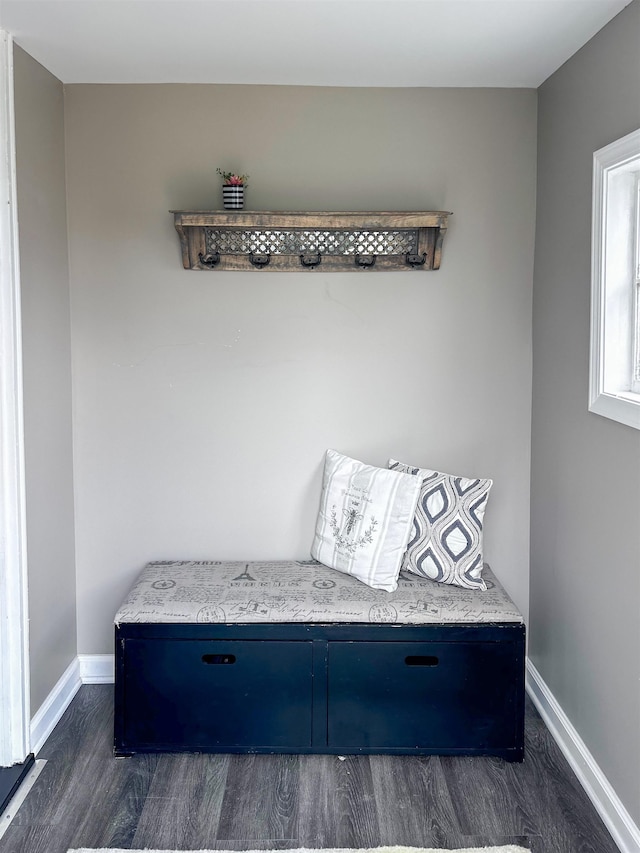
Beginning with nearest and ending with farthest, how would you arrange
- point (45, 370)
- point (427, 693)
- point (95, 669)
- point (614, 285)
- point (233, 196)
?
point (614, 285) → point (427, 693) → point (45, 370) → point (233, 196) → point (95, 669)

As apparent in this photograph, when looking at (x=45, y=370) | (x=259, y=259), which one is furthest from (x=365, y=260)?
(x=45, y=370)

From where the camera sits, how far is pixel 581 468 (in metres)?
2.80

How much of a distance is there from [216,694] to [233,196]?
1.87 meters

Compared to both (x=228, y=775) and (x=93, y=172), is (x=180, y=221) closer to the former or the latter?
(x=93, y=172)

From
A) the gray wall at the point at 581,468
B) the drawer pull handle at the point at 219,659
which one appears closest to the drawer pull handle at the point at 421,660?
the gray wall at the point at 581,468

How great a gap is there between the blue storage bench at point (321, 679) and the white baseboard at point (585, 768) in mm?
196

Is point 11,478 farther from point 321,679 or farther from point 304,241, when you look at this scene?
point 304,241

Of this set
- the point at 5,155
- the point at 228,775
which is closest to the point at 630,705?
the point at 228,775

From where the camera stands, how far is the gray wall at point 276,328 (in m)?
3.25

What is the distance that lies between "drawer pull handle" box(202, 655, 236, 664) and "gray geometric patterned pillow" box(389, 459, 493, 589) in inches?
30.7

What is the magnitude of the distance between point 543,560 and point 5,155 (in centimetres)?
248

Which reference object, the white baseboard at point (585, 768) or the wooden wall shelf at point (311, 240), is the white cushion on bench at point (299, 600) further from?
the wooden wall shelf at point (311, 240)

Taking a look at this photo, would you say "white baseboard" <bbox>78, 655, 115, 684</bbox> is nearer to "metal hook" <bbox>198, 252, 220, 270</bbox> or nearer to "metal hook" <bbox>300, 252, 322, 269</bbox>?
"metal hook" <bbox>198, 252, 220, 270</bbox>

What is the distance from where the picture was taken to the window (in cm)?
255
